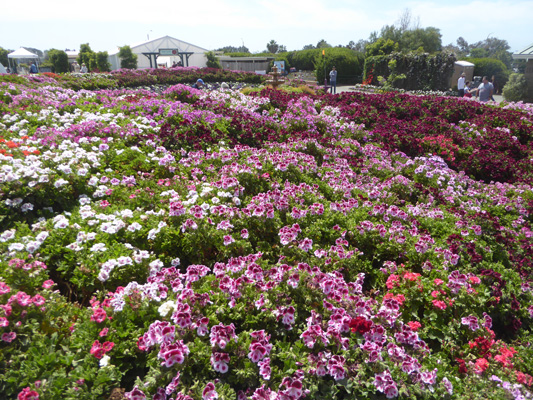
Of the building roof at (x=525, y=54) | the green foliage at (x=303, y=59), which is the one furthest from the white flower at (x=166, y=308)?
the green foliage at (x=303, y=59)

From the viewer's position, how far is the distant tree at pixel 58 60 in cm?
3591

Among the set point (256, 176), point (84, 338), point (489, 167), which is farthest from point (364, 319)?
point (489, 167)

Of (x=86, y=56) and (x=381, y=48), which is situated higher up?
(x=86, y=56)

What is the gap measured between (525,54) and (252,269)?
24.0m

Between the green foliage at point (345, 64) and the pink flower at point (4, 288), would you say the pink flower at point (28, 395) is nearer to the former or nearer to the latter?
the pink flower at point (4, 288)

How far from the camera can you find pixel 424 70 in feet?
84.6

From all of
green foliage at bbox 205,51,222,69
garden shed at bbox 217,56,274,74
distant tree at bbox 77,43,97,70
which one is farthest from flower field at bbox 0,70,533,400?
garden shed at bbox 217,56,274,74

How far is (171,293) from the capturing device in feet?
9.23

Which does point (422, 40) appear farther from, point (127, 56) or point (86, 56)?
point (86, 56)

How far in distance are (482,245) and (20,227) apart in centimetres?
501

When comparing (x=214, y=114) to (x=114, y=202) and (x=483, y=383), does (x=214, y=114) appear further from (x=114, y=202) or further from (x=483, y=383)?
(x=483, y=383)

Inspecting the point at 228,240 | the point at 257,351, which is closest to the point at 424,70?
the point at 228,240

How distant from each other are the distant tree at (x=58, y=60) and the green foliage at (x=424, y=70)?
3276cm

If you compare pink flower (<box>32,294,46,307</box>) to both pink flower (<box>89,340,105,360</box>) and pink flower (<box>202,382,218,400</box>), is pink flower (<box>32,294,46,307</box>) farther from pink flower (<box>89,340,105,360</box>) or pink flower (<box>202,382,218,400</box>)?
pink flower (<box>202,382,218,400</box>)
